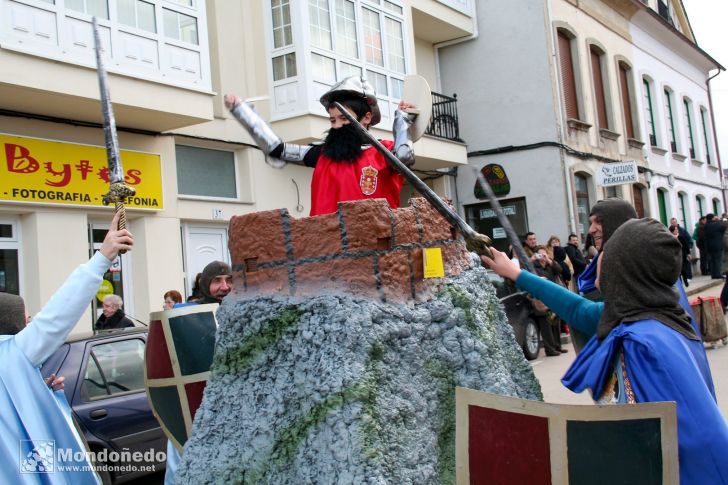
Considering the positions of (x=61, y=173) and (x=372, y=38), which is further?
(x=372, y=38)

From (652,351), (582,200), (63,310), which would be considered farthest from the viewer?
(582,200)

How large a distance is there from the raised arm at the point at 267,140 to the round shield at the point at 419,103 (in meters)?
0.56

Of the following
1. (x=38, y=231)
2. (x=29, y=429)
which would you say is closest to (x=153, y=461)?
(x=29, y=429)

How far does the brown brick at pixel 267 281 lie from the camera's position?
283 cm

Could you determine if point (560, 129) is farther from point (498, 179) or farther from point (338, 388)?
point (338, 388)

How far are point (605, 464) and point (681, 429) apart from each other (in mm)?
479

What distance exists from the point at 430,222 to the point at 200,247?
9433 mm

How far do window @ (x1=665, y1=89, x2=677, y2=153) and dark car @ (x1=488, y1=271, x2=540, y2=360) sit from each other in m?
17.3

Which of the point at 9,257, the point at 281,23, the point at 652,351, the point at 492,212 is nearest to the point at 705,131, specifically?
the point at 492,212

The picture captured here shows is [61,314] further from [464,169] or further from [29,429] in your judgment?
[464,169]

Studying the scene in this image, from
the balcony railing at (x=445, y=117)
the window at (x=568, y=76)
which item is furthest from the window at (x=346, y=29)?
the window at (x=568, y=76)

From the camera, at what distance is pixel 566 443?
6.65ft

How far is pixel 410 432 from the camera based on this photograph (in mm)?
2598

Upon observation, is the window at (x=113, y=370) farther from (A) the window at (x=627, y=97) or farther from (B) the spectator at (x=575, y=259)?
(A) the window at (x=627, y=97)
